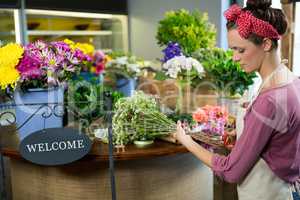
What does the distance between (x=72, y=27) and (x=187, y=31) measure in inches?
105

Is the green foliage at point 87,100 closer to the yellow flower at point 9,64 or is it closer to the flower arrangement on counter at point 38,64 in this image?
the flower arrangement on counter at point 38,64

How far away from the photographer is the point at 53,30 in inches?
210

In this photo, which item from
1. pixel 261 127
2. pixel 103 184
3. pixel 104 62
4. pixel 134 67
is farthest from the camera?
pixel 104 62

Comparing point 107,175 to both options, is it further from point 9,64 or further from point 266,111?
point 266,111

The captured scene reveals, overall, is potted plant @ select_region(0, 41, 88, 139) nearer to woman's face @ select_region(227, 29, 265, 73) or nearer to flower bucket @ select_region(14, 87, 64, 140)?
flower bucket @ select_region(14, 87, 64, 140)

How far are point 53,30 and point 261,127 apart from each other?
4592 millimetres

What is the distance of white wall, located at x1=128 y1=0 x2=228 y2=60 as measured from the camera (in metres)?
5.54

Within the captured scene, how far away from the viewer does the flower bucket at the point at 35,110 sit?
1.81m

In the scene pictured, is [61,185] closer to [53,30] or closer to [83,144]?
[83,144]

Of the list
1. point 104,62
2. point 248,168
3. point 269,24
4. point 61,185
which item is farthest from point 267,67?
point 104,62

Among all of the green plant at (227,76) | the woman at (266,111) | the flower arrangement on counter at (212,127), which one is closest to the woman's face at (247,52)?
the woman at (266,111)

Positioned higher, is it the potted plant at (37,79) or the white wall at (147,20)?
the white wall at (147,20)

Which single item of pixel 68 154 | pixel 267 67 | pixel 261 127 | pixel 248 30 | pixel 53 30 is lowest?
pixel 68 154

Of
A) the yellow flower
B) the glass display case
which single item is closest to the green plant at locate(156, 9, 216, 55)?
the yellow flower
